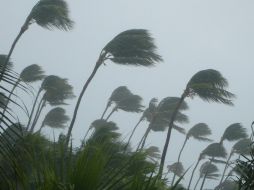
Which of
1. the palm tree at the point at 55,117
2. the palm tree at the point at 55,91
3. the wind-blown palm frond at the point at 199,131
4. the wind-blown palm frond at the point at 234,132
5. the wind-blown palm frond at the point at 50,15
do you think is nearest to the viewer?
the wind-blown palm frond at the point at 50,15

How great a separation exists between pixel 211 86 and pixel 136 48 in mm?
4052

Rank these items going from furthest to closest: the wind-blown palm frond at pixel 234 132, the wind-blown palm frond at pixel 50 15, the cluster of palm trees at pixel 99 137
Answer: the wind-blown palm frond at pixel 234 132 → the wind-blown palm frond at pixel 50 15 → the cluster of palm trees at pixel 99 137

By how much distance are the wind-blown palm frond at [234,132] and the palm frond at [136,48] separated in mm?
18859

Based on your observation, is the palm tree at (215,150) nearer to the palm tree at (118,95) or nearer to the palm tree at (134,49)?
the palm tree at (118,95)

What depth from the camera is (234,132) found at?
3494cm

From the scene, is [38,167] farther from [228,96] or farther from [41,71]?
[41,71]

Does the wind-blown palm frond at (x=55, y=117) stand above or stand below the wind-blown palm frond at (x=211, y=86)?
below

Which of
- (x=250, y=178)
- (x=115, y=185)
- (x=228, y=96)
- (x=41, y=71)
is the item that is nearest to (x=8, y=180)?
(x=115, y=185)

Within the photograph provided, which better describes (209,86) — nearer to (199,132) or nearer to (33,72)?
(33,72)

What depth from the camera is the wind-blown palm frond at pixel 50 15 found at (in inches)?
690

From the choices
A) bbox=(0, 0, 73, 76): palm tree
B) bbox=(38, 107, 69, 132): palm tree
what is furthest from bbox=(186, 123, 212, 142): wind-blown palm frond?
bbox=(0, 0, 73, 76): palm tree

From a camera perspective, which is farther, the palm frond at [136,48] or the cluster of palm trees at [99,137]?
the palm frond at [136,48]

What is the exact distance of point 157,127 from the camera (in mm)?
34750

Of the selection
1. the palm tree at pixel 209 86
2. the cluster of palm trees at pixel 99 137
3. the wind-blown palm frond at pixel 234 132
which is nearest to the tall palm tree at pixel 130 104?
the cluster of palm trees at pixel 99 137
